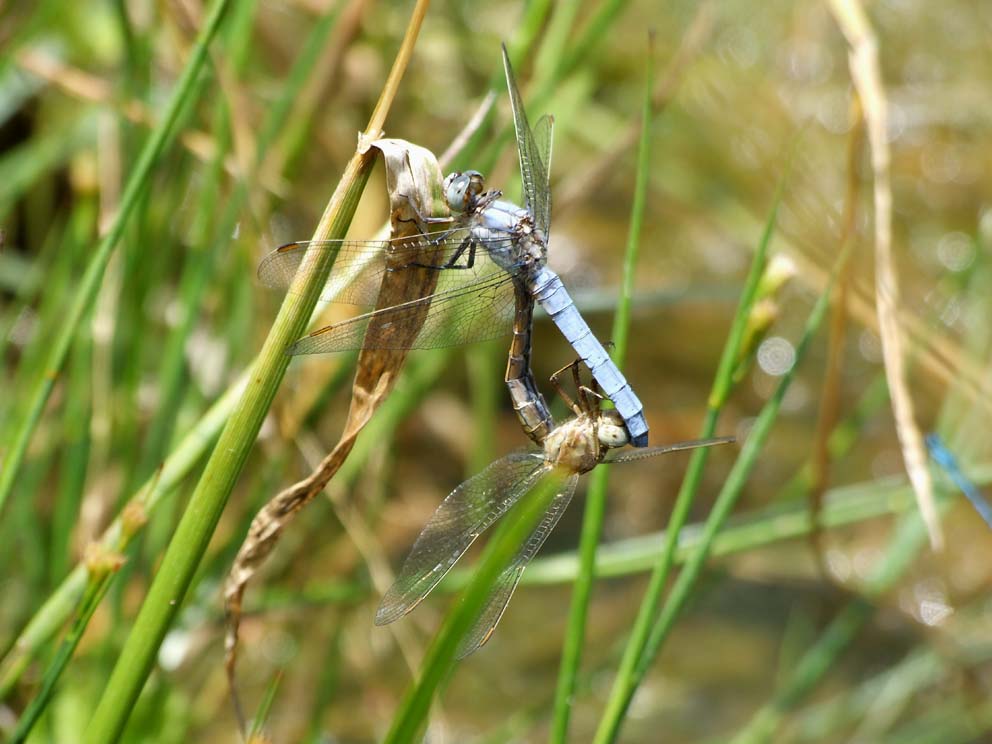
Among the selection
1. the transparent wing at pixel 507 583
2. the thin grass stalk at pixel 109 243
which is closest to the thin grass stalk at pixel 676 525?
the transparent wing at pixel 507 583

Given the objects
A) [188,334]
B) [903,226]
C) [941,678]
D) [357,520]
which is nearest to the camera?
[188,334]

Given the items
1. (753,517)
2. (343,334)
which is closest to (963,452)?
(753,517)

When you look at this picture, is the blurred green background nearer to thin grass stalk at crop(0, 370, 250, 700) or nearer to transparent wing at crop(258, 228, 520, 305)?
thin grass stalk at crop(0, 370, 250, 700)

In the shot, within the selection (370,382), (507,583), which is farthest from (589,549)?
(370,382)

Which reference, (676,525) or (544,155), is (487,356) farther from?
(676,525)

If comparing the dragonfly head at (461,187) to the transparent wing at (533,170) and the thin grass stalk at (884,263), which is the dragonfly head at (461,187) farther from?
the thin grass stalk at (884,263)

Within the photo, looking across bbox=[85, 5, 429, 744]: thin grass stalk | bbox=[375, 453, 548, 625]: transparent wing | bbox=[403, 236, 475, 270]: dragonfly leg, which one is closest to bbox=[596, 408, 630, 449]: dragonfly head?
bbox=[375, 453, 548, 625]: transparent wing

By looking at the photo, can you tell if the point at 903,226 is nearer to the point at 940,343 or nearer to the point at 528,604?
the point at 528,604

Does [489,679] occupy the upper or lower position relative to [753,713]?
upper
